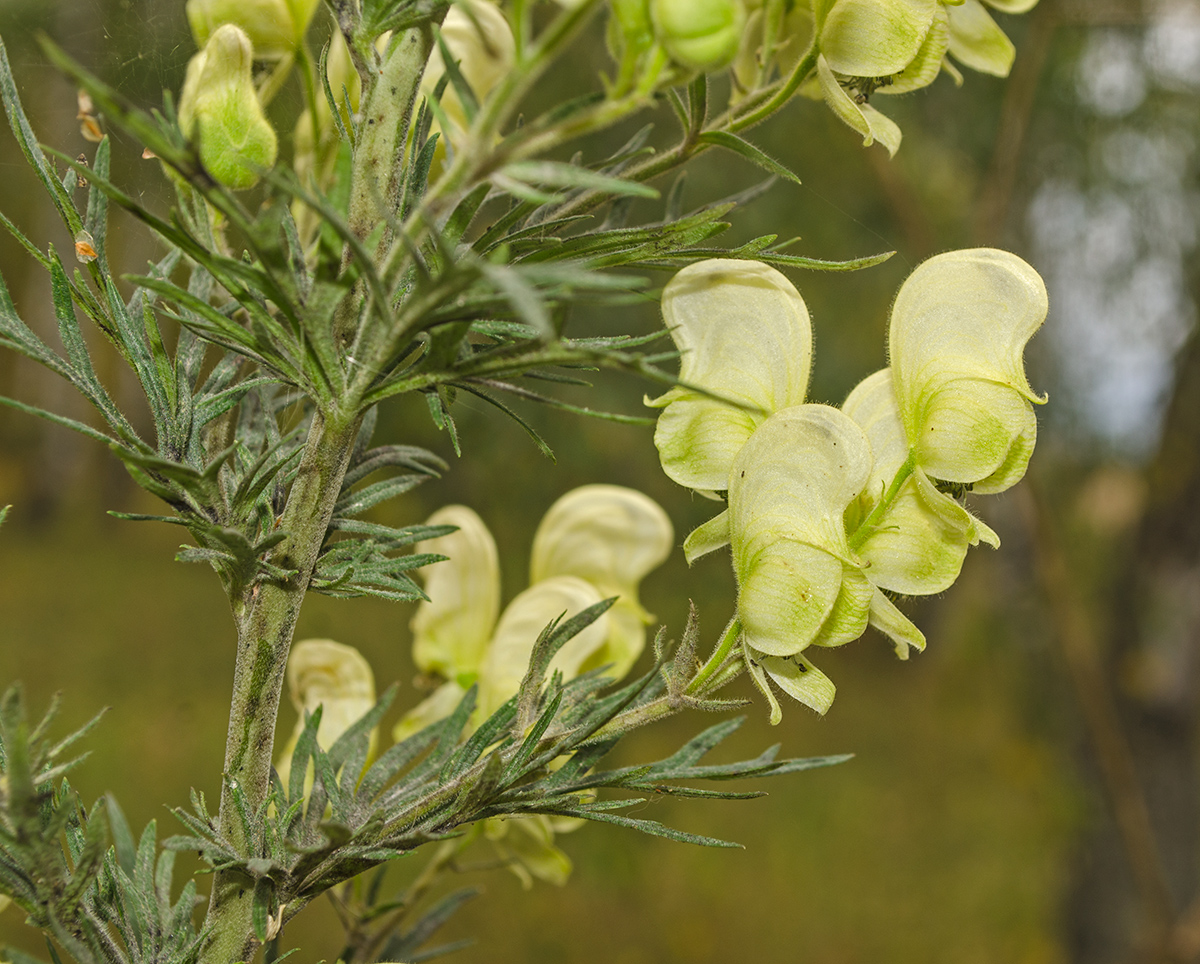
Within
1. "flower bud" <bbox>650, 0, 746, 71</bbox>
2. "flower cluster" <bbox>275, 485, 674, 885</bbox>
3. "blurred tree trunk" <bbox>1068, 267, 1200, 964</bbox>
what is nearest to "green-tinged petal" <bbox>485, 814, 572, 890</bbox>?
"flower cluster" <bbox>275, 485, 674, 885</bbox>

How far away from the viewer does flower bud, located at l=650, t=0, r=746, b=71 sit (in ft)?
0.73

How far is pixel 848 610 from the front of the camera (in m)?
0.36

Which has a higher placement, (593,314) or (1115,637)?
(593,314)

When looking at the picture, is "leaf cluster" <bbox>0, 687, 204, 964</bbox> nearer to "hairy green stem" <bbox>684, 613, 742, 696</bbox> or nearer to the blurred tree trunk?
"hairy green stem" <bbox>684, 613, 742, 696</bbox>

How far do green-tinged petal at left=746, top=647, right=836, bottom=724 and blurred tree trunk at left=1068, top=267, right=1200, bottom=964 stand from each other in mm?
1888

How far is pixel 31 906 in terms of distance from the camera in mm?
290

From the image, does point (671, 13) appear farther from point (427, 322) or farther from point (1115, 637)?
point (1115, 637)

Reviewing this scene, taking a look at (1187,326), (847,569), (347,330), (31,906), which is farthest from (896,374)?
(1187,326)

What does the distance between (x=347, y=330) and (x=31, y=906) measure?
19cm

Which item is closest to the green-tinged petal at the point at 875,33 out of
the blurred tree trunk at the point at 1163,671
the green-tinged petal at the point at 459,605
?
the green-tinged petal at the point at 459,605

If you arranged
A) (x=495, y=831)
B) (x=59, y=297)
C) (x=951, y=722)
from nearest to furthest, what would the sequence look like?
(x=59, y=297)
(x=495, y=831)
(x=951, y=722)

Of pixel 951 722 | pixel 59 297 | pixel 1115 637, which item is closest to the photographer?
pixel 59 297

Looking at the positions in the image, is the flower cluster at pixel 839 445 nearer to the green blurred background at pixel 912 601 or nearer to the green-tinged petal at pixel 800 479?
the green-tinged petal at pixel 800 479

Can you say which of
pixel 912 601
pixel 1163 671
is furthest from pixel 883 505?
pixel 1163 671
